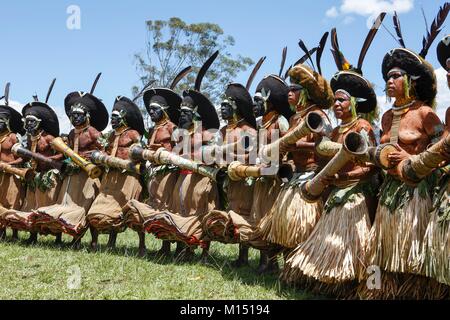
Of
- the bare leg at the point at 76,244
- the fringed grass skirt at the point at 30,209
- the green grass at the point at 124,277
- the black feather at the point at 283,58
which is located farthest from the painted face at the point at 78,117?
the black feather at the point at 283,58

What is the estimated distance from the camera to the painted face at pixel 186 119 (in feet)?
21.9

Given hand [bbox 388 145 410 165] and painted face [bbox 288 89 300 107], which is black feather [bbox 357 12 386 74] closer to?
painted face [bbox 288 89 300 107]

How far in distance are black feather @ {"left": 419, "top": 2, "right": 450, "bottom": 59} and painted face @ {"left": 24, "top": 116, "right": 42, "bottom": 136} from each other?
218 inches

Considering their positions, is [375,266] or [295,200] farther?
[295,200]

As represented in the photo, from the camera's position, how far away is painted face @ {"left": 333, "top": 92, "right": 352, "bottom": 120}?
4.73 m

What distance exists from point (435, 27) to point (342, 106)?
970 mm

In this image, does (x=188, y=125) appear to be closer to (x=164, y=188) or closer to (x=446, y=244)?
(x=164, y=188)

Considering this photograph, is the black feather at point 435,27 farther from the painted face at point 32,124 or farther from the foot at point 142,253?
the painted face at point 32,124

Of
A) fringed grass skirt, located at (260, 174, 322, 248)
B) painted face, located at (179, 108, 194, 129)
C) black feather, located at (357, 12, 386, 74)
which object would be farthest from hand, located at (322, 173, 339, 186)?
painted face, located at (179, 108, 194, 129)

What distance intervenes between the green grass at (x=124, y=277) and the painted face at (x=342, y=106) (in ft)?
5.28
